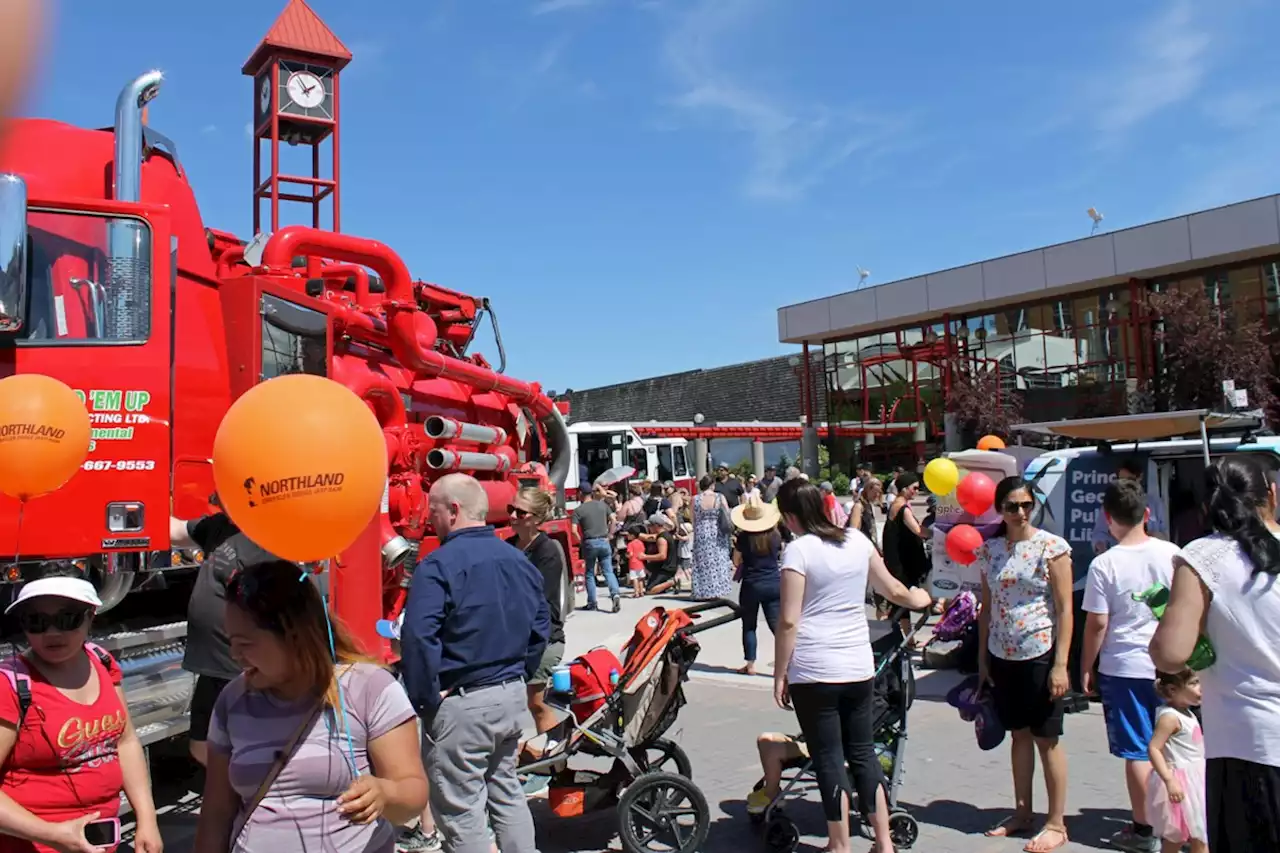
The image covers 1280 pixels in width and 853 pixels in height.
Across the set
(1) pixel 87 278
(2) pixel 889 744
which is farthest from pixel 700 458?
(1) pixel 87 278

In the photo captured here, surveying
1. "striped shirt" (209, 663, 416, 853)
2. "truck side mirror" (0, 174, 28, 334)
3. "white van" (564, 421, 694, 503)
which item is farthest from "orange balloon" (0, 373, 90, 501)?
"white van" (564, 421, 694, 503)

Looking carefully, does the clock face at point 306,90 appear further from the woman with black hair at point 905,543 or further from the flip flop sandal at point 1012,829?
the flip flop sandal at point 1012,829

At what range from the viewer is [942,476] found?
1006 cm

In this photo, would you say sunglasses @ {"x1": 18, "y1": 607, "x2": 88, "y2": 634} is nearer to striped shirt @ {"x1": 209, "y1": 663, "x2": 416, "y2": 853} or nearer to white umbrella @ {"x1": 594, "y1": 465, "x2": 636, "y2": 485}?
striped shirt @ {"x1": 209, "y1": 663, "x2": 416, "y2": 853}

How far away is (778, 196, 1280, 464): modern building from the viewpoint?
23953mm

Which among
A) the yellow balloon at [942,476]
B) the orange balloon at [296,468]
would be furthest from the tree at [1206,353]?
the orange balloon at [296,468]

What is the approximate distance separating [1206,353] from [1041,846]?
2044 cm

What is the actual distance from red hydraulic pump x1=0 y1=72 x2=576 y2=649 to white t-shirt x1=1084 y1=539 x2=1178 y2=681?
4.52 m

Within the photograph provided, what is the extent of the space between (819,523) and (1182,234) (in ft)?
76.6

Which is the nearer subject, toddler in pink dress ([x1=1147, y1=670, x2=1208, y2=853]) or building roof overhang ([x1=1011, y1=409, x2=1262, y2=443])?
toddler in pink dress ([x1=1147, y1=670, x2=1208, y2=853])

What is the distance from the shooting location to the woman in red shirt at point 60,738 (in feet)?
10.2

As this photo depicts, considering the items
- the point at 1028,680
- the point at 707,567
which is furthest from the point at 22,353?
the point at 707,567

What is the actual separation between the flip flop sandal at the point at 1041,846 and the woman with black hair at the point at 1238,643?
6.48 feet

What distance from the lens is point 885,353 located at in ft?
106
